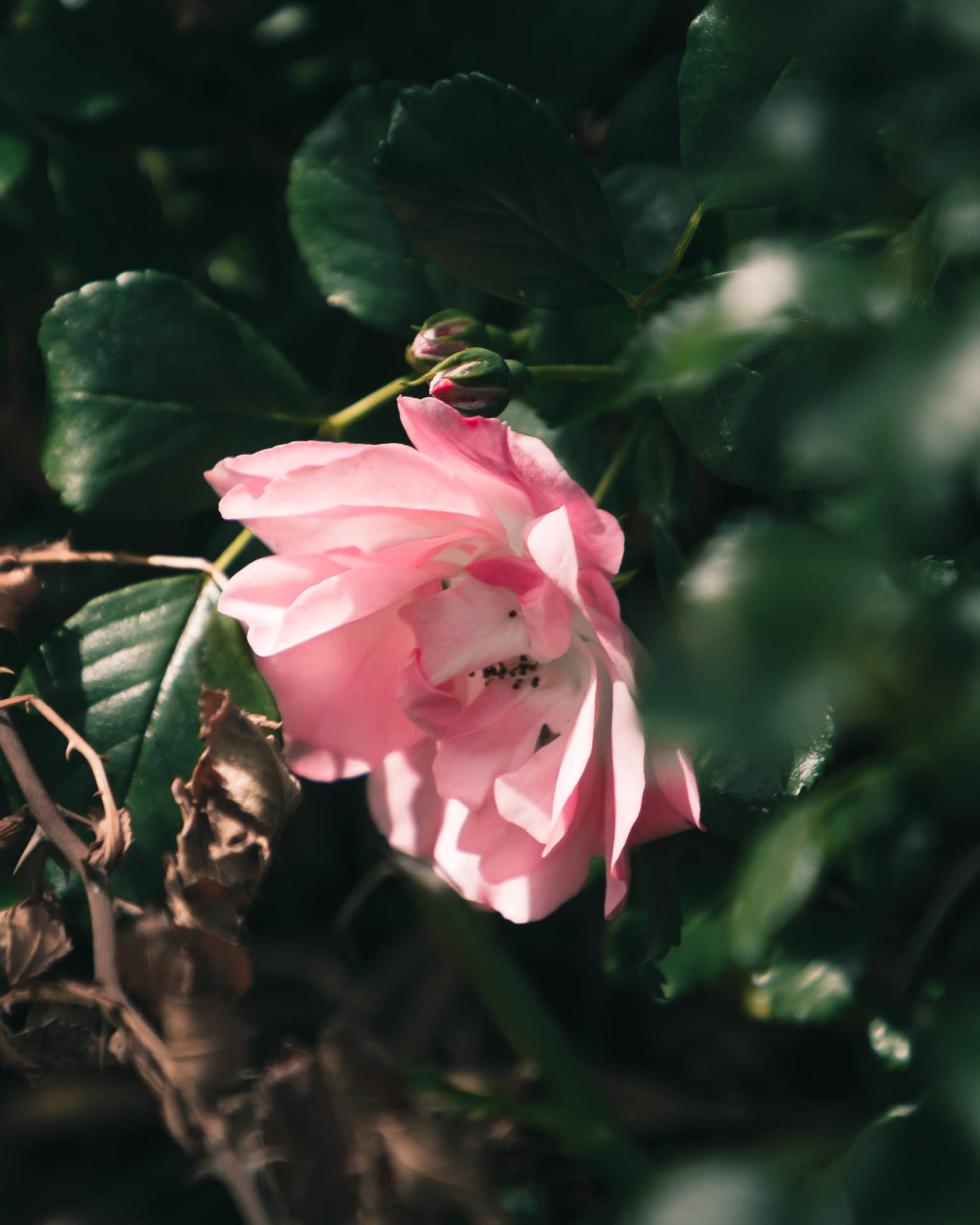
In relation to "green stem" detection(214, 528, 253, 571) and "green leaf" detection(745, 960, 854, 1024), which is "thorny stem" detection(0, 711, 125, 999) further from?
"green leaf" detection(745, 960, 854, 1024)

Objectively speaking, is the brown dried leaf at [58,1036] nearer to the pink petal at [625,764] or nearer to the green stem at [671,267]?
A: the pink petal at [625,764]

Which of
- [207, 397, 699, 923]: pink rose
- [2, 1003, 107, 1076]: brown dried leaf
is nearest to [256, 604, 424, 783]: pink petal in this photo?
[207, 397, 699, 923]: pink rose

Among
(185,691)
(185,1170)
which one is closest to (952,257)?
(185,691)

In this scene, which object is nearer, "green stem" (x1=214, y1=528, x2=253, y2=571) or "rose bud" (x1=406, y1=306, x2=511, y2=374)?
"rose bud" (x1=406, y1=306, x2=511, y2=374)

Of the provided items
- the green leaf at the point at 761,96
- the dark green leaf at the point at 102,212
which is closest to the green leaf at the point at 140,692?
the dark green leaf at the point at 102,212

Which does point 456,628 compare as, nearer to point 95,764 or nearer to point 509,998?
point 95,764

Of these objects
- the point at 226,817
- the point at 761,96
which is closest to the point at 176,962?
the point at 226,817

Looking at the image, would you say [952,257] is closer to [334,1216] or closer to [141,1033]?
[141,1033]
